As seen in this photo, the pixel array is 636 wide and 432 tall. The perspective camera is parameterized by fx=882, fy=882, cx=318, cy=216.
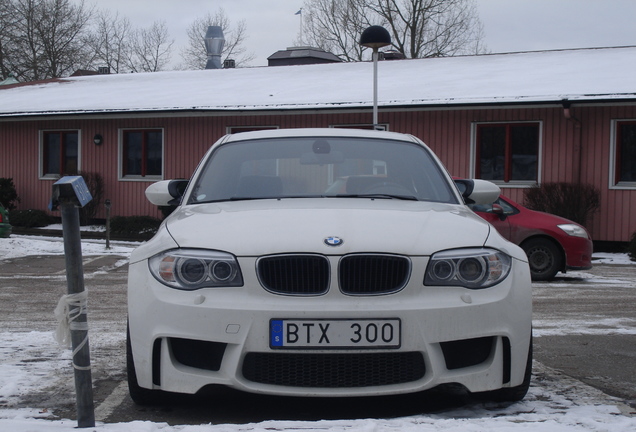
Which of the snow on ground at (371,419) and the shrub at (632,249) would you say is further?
the shrub at (632,249)

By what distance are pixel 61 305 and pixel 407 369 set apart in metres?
1.60

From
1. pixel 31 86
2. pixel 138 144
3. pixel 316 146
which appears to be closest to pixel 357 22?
pixel 31 86

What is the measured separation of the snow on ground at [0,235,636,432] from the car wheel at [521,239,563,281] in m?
7.09

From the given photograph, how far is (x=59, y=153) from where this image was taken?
26.0 metres

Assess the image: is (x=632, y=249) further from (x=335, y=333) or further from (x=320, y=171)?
(x=335, y=333)

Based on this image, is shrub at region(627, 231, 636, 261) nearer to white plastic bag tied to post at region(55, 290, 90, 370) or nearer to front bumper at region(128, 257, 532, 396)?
front bumper at region(128, 257, 532, 396)

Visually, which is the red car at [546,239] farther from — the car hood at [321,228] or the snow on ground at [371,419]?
the car hood at [321,228]

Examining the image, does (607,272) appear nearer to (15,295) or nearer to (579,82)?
(579,82)

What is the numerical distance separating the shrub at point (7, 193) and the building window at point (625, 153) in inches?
660

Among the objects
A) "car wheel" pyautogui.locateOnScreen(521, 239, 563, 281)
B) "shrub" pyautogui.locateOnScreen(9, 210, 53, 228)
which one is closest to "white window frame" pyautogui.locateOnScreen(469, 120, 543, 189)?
"car wheel" pyautogui.locateOnScreen(521, 239, 563, 281)

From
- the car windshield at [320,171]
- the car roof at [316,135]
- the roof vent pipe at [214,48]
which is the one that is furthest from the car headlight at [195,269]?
the roof vent pipe at [214,48]

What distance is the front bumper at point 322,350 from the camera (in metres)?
4.05

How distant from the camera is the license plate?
4.03 m

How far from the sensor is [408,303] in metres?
4.08
